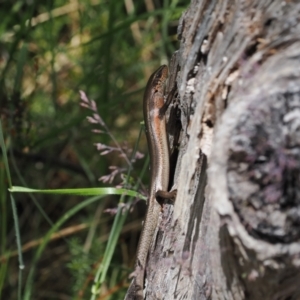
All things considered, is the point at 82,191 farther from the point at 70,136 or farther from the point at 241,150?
the point at 70,136

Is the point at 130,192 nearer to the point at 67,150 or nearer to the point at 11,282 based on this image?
the point at 11,282

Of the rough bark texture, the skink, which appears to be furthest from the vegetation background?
the rough bark texture

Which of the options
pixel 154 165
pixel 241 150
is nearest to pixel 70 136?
pixel 154 165

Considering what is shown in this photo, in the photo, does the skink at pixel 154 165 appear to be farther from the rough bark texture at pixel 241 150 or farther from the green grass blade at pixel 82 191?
the rough bark texture at pixel 241 150

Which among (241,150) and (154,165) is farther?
(154,165)

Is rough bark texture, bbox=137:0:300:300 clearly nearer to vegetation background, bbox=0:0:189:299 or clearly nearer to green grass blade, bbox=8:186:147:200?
green grass blade, bbox=8:186:147:200

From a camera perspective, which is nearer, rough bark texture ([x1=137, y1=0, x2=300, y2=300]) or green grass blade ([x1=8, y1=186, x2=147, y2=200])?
rough bark texture ([x1=137, y1=0, x2=300, y2=300])

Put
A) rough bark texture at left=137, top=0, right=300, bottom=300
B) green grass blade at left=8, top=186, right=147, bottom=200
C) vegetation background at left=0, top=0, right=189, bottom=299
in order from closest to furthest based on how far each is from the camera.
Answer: rough bark texture at left=137, top=0, right=300, bottom=300 < green grass blade at left=8, top=186, right=147, bottom=200 < vegetation background at left=0, top=0, right=189, bottom=299

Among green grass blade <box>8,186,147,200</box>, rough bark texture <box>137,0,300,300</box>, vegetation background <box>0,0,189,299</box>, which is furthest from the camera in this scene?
vegetation background <box>0,0,189,299</box>
